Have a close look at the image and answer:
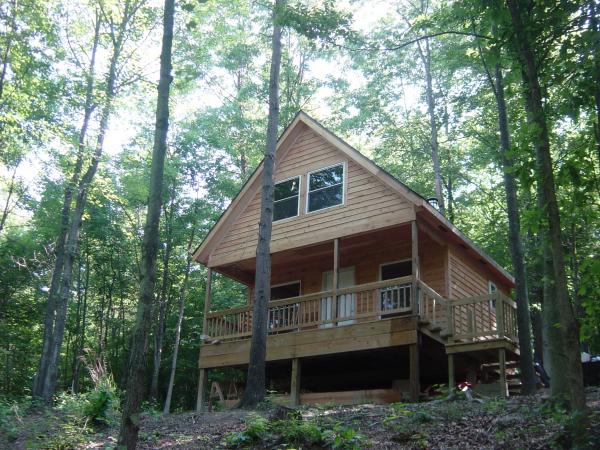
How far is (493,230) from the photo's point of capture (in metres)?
24.2

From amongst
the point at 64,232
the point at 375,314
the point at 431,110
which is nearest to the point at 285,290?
the point at 375,314

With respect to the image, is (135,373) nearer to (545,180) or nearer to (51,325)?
(545,180)

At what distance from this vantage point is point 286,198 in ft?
58.2

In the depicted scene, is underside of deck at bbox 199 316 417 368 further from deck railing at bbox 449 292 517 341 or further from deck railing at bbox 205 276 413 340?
deck railing at bbox 449 292 517 341

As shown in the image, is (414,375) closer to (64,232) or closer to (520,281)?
(520,281)

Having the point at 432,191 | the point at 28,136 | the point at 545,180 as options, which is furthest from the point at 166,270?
the point at 545,180

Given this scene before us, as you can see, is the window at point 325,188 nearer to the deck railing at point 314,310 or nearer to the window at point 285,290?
the deck railing at point 314,310

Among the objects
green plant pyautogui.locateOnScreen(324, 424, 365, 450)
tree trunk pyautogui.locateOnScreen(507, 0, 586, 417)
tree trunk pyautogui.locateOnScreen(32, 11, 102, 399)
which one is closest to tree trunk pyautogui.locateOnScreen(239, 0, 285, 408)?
green plant pyautogui.locateOnScreen(324, 424, 365, 450)

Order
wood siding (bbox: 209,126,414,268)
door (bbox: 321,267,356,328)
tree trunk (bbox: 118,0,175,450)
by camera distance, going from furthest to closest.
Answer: door (bbox: 321,267,356,328) < wood siding (bbox: 209,126,414,268) < tree trunk (bbox: 118,0,175,450)

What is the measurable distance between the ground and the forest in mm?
1520

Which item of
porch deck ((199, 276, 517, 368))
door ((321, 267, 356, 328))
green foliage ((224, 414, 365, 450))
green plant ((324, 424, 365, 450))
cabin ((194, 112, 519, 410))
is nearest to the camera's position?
green plant ((324, 424, 365, 450))

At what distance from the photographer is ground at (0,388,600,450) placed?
23.0 ft

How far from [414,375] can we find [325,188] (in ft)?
19.6

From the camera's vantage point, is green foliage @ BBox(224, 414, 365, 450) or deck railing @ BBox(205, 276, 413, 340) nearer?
green foliage @ BBox(224, 414, 365, 450)
